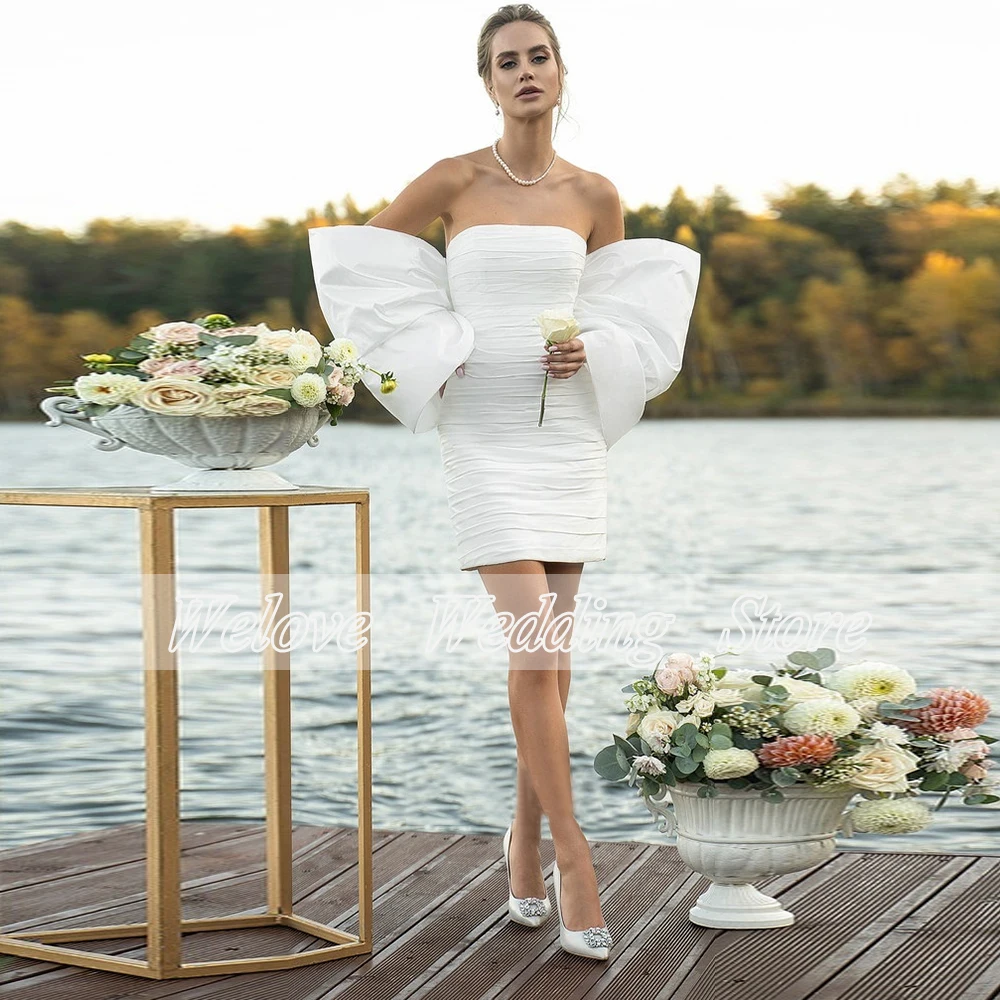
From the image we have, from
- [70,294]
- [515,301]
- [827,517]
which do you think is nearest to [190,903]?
[515,301]

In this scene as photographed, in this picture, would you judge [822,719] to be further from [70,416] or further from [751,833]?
[70,416]

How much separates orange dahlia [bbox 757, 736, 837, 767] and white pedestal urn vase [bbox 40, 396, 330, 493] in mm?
990

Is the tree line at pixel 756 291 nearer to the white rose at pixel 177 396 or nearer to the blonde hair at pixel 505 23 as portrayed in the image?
the blonde hair at pixel 505 23

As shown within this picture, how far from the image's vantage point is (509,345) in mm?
2742

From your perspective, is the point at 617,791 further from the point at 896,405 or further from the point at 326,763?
the point at 896,405

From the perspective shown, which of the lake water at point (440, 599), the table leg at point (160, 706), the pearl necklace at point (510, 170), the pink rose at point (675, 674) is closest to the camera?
the table leg at point (160, 706)

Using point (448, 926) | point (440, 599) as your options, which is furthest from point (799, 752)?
A: point (440, 599)

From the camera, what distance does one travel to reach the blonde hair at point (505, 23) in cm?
274

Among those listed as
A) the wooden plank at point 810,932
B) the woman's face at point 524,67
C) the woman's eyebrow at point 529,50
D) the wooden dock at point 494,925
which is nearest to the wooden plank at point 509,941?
the wooden dock at point 494,925

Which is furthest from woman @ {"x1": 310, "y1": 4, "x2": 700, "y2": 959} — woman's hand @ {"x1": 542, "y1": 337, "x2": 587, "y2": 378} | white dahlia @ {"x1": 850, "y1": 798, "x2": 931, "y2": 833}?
white dahlia @ {"x1": 850, "y1": 798, "x2": 931, "y2": 833}

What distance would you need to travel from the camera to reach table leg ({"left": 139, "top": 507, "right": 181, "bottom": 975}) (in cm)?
231

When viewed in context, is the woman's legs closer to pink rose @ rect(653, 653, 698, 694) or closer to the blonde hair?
pink rose @ rect(653, 653, 698, 694)

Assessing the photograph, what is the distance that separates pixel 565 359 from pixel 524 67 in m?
0.58

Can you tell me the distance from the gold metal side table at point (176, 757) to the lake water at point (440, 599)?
0.97 feet
